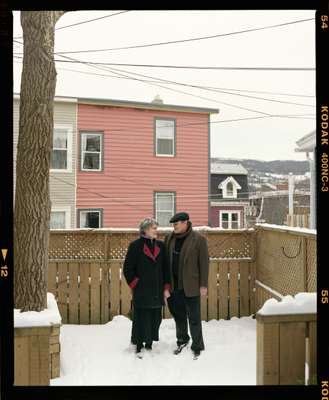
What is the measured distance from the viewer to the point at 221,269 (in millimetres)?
5691

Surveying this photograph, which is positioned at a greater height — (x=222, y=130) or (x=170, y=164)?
(x=222, y=130)

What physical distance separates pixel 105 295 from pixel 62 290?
588 mm

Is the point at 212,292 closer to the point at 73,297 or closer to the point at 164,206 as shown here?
the point at 73,297

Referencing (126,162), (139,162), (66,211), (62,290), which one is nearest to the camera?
(62,290)

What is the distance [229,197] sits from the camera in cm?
1362

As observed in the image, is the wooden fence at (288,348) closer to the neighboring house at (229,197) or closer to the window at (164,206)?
the window at (164,206)

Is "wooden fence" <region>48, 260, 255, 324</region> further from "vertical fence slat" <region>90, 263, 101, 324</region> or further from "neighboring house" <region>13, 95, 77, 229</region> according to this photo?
"neighboring house" <region>13, 95, 77, 229</region>

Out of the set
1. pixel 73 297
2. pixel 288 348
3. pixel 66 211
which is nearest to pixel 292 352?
pixel 288 348

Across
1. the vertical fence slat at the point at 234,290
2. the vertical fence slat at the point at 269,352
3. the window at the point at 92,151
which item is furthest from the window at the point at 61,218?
the vertical fence slat at the point at 269,352

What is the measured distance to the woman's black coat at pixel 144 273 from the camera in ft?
13.1

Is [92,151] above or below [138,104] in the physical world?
below
